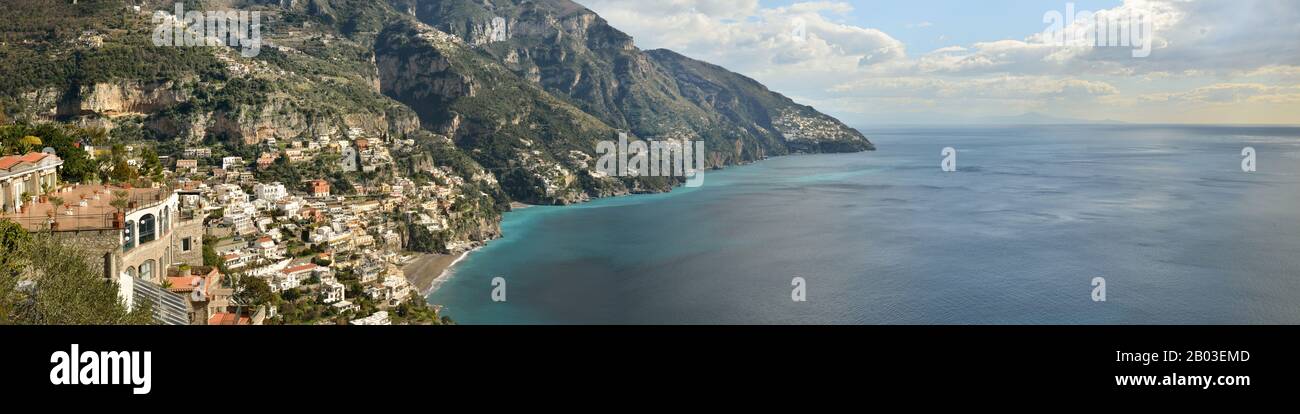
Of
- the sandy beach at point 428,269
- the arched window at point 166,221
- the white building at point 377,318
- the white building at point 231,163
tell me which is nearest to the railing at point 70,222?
the arched window at point 166,221

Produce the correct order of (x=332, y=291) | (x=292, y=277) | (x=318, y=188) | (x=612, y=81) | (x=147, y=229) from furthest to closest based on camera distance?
(x=612, y=81), (x=318, y=188), (x=292, y=277), (x=332, y=291), (x=147, y=229)

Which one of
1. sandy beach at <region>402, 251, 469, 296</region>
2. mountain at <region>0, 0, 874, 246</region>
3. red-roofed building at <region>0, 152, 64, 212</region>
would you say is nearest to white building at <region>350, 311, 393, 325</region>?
red-roofed building at <region>0, 152, 64, 212</region>

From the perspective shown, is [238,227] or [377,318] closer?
[377,318]

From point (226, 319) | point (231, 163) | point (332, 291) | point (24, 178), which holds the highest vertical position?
point (231, 163)

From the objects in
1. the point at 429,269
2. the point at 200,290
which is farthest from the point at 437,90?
the point at 200,290

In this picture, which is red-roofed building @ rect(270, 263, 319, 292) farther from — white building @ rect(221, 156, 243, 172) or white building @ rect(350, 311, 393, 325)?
white building @ rect(221, 156, 243, 172)

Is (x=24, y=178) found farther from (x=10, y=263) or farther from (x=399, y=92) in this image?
(x=399, y=92)
